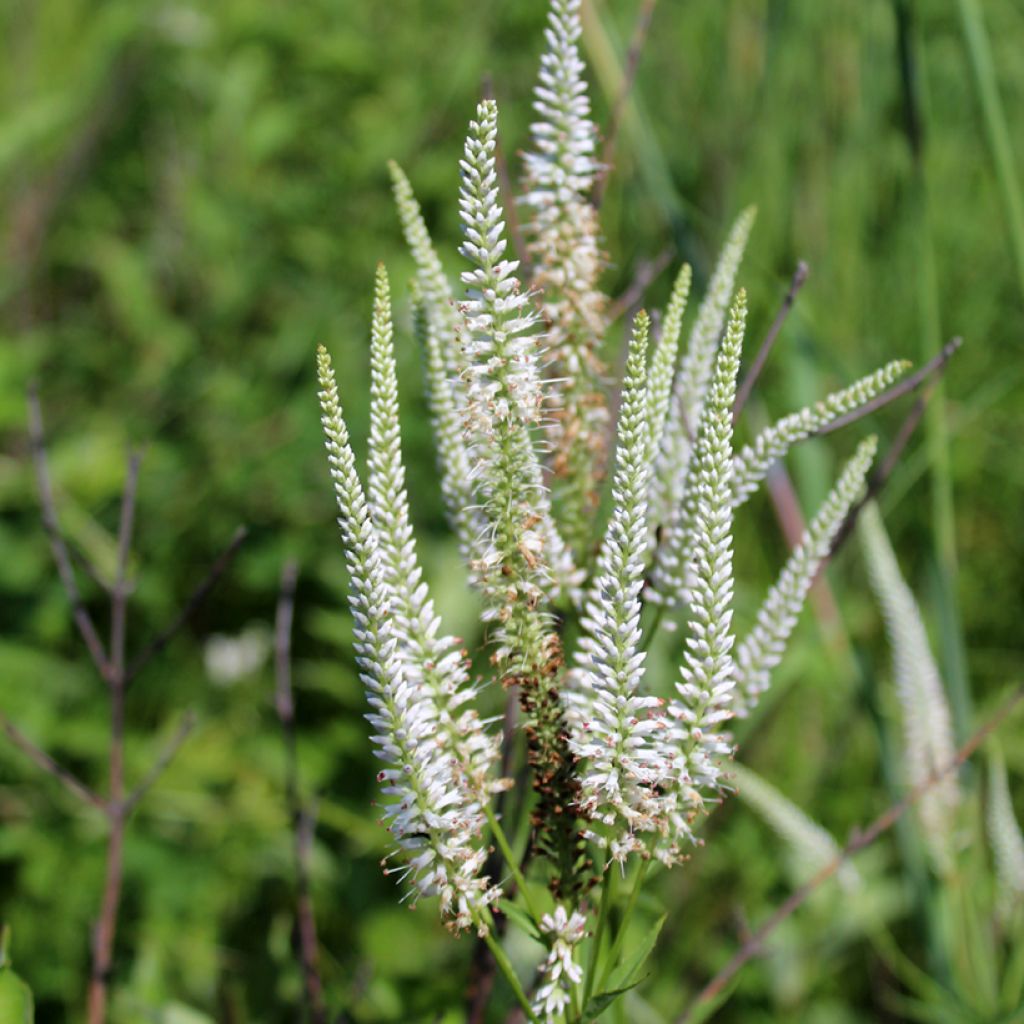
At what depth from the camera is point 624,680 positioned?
1087 mm

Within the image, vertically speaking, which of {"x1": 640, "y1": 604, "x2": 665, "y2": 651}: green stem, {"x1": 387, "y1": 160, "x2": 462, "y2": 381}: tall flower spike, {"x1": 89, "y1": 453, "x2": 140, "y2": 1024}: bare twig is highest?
{"x1": 387, "y1": 160, "x2": 462, "y2": 381}: tall flower spike

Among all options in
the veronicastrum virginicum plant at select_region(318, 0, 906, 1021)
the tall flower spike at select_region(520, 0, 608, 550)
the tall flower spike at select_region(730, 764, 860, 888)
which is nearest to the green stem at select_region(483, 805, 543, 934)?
the veronicastrum virginicum plant at select_region(318, 0, 906, 1021)

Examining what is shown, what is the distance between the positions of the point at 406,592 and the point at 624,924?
42cm

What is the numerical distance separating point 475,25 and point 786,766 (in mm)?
2661

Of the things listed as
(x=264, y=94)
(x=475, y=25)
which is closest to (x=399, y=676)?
(x=475, y=25)

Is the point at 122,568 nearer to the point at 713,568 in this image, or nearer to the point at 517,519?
the point at 517,519

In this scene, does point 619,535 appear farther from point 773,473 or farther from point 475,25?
point 475,25

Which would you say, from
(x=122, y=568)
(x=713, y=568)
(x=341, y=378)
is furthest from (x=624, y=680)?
(x=341, y=378)

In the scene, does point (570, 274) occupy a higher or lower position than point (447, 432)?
higher

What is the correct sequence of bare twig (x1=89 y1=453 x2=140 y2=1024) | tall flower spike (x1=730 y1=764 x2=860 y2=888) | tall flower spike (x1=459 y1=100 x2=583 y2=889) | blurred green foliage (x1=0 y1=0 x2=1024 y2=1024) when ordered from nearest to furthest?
1. tall flower spike (x1=459 y1=100 x2=583 y2=889)
2. bare twig (x1=89 y1=453 x2=140 y2=1024)
3. tall flower spike (x1=730 y1=764 x2=860 y2=888)
4. blurred green foliage (x1=0 y1=0 x2=1024 y2=1024)

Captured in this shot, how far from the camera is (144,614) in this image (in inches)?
142

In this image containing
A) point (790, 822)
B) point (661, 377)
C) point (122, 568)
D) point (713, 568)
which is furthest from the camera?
point (790, 822)

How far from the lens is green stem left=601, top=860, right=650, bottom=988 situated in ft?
3.95

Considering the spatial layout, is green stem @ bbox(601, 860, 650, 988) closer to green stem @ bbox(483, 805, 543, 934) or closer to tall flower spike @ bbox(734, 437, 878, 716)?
green stem @ bbox(483, 805, 543, 934)
